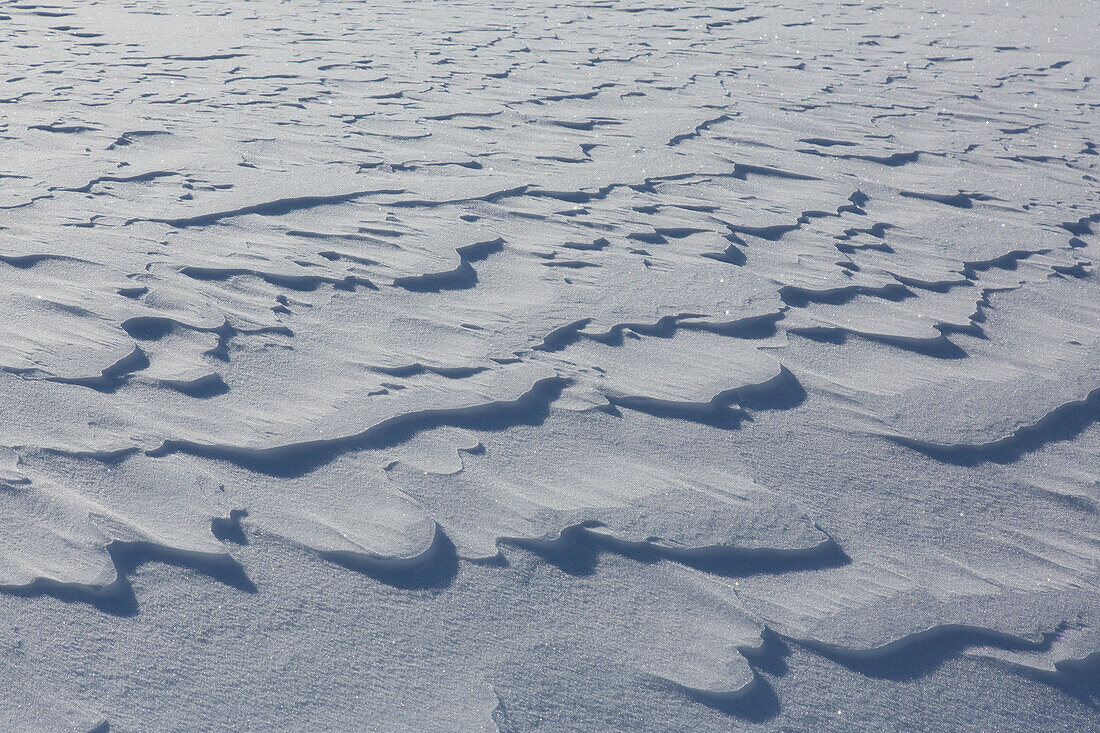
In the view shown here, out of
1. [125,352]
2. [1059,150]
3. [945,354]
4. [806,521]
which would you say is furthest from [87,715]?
[1059,150]

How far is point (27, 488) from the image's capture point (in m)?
1.29

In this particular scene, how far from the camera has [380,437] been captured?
146 cm

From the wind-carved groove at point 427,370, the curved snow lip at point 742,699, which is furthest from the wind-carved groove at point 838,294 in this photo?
the curved snow lip at point 742,699

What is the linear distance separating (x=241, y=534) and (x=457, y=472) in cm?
34

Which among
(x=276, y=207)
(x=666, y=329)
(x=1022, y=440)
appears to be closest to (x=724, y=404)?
(x=666, y=329)

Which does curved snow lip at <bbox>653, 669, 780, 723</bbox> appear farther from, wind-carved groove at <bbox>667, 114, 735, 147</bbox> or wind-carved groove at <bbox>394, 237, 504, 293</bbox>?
wind-carved groove at <bbox>667, 114, 735, 147</bbox>

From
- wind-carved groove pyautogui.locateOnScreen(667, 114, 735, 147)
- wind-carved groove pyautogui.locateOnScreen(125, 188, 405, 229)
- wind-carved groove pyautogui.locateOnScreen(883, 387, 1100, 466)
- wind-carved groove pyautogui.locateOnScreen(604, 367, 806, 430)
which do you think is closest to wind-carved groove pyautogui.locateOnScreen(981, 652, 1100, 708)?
wind-carved groove pyautogui.locateOnScreen(883, 387, 1100, 466)

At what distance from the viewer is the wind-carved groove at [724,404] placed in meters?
1.58

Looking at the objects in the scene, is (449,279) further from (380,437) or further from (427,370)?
(380,437)

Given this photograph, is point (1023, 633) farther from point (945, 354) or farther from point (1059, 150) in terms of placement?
point (1059, 150)

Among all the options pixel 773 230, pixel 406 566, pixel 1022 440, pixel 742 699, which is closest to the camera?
pixel 742 699

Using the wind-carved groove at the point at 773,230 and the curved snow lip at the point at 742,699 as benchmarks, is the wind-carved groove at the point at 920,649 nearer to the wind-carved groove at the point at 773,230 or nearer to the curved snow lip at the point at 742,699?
the curved snow lip at the point at 742,699

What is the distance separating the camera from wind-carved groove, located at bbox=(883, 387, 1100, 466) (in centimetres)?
152

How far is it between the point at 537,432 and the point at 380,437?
10.4 inches
